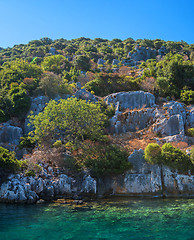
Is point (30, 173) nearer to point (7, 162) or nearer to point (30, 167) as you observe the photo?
point (30, 167)

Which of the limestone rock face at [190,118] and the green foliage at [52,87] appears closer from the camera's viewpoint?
the limestone rock face at [190,118]

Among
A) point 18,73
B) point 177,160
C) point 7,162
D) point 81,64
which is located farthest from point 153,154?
point 81,64

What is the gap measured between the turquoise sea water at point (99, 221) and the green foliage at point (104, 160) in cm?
566

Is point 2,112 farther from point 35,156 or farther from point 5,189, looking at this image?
point 5,189

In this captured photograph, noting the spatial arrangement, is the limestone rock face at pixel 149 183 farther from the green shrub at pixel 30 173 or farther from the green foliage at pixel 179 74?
the green foliage at pixel 179 74

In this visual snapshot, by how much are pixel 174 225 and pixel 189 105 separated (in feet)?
95.9

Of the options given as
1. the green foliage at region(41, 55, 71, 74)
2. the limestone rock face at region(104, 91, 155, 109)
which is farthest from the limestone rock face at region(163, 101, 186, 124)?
the green foliage at region(41, 55, 71, 74)

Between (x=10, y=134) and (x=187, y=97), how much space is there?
35154mm

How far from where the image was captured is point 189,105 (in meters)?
37.6

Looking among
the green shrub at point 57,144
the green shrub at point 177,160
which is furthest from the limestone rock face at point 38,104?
the green shrub at point 177,160

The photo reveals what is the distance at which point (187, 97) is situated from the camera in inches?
1513

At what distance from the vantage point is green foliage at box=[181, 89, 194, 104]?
1488 inches

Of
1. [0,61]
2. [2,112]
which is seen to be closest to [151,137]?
[2,112]

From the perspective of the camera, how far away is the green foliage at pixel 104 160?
2498 cm
